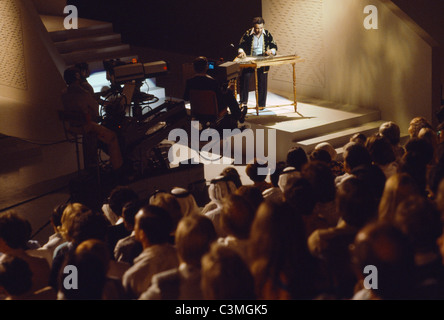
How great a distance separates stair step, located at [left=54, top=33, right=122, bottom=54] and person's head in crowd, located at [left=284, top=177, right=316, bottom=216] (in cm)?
779

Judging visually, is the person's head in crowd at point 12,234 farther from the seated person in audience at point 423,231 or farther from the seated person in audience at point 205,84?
the seated person in audience at point 205,84

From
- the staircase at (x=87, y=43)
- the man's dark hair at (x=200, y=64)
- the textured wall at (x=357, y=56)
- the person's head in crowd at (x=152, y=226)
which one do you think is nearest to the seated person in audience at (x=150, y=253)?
the person's head in crowd at (x=152, y=226)

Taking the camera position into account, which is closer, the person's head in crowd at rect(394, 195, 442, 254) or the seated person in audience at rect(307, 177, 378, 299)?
the person's head in crowd at rect(394, 195, 442, 254)

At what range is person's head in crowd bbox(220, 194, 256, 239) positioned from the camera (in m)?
2.65

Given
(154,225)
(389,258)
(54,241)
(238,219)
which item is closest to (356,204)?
(238,219)

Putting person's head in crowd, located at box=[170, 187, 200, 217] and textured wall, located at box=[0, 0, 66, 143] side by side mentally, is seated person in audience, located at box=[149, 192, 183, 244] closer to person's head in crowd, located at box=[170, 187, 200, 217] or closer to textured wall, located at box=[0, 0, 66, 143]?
person's head in crowd, located at box=[170, 187, 200, 217]

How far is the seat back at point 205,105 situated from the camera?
21.3 ft

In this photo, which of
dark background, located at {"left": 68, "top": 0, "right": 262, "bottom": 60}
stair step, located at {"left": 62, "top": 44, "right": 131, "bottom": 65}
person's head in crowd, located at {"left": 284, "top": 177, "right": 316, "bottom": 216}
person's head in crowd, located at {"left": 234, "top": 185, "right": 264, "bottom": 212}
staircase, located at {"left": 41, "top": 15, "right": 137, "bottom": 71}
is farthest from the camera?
staircase, located at {"left": 41, "top": 15, "right": 137, "bottom": 71}

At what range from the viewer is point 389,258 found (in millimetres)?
1891

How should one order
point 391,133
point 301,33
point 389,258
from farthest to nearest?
point 301,33 < point 391,133 < point 389,258

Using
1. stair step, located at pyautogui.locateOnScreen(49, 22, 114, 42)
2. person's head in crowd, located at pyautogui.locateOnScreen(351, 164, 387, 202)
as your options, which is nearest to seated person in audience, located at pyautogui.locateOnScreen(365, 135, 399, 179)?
person's head in crowd, located at pyautogui.locateOnScreen(351, 164, 387, 202)

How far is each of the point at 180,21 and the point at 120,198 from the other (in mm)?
7343

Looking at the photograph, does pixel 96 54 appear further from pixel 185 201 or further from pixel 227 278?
pixel 227 278
